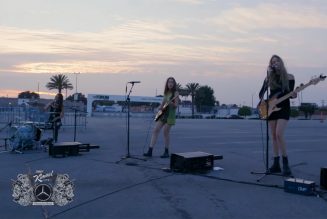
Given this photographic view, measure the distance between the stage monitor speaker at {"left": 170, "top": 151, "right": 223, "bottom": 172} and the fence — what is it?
8.00 m

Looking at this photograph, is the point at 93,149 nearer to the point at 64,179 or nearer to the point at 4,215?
the point at 64,179

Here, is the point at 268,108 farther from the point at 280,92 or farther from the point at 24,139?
the point at 24,139

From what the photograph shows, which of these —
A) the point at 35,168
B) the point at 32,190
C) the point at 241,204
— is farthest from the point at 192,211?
the point at 35,168

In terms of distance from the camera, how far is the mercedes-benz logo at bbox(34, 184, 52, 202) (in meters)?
5.78

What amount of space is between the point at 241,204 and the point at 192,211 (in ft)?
2.56

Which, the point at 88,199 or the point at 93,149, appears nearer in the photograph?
the point at 88,199

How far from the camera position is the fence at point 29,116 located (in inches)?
704

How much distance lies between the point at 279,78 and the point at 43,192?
460 cm

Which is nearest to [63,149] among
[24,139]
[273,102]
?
[24,139]

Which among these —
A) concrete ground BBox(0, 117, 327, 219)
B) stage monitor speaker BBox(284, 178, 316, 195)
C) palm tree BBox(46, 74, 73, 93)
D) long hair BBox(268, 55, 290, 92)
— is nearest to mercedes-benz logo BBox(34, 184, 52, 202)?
concrete ground BBox(0, 117, 327, 219)

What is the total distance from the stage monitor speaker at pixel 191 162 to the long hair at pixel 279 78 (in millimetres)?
1829

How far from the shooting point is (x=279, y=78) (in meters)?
8.16

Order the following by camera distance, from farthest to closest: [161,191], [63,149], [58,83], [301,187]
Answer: [58,83] → [63,149] → [161,191] → [301,187]

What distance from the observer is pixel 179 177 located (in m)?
7.89
